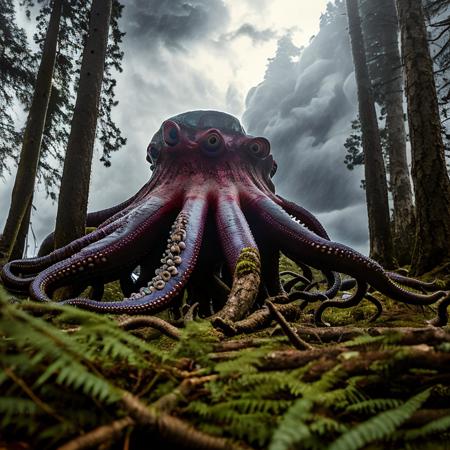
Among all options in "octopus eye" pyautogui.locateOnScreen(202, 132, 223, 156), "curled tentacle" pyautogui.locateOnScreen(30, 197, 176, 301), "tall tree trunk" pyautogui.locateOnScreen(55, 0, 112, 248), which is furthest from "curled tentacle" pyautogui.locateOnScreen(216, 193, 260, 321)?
"tall tree trunk" pyautogui.locateOnScreen(55, 0, 112, 248)

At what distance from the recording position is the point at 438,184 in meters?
5.04

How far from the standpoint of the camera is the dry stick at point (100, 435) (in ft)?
1.67

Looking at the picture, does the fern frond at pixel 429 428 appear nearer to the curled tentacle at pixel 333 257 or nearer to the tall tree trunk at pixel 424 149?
the curled tentacle at pixel 333 257

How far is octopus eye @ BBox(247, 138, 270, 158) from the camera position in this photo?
4539 millimetres

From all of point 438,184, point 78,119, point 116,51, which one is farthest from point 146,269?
point 116,51

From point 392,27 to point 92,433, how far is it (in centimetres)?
1472

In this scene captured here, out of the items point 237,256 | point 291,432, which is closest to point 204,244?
point 237,256

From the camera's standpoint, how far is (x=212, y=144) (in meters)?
4.26

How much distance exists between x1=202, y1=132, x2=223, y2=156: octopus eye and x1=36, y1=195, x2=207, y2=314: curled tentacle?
1.00 m

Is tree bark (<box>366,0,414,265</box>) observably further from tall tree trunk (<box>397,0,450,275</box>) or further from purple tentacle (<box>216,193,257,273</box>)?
purple tentacle (<box>216,193,257,273</box>)

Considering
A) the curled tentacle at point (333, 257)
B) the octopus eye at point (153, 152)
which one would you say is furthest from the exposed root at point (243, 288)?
the octopus eye at point (153, 152)

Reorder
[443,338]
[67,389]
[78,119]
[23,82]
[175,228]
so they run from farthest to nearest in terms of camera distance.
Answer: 1. [23,82]
2. [78,119]
3. [175,228]
4. [443,338]
5. [67,389]

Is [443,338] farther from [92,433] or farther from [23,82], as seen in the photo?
[23,82]

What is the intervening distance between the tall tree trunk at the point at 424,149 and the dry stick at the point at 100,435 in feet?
16.6
